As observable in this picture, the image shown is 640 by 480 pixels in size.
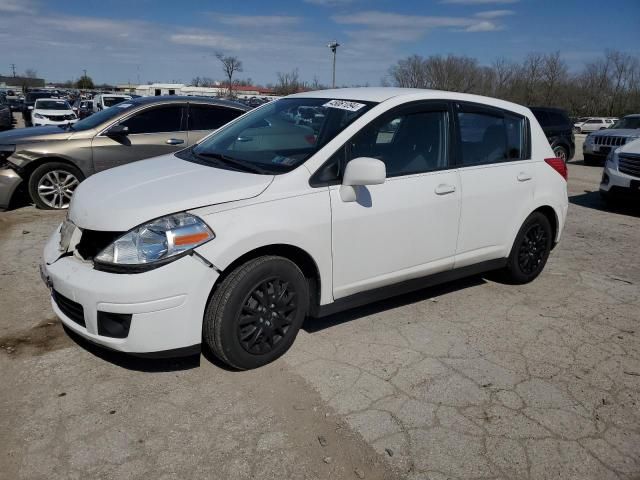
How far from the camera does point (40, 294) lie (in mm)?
4301

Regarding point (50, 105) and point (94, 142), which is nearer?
point (94, 142)

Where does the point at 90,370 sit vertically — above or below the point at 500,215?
below

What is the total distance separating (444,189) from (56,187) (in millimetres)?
5684

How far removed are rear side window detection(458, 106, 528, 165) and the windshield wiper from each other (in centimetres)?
171

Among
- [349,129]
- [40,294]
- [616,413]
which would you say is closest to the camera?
[616,413]

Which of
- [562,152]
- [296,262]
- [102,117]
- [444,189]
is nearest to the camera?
[296,262]

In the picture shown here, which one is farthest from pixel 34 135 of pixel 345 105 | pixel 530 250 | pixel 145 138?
pixel 530 250

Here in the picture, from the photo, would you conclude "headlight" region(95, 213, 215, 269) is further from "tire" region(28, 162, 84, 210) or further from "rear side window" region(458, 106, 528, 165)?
"tire" region(28, 162, 84, 210)

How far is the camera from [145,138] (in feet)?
23.9

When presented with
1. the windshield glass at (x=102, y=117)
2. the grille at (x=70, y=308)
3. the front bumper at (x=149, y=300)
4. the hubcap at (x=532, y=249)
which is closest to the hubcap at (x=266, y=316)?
the front bumper at (x=149, y=300)

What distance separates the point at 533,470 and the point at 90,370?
2.58m

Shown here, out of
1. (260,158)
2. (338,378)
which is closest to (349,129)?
(260,158)

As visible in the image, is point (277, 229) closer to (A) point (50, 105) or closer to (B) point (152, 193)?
(B) point (152, 193)

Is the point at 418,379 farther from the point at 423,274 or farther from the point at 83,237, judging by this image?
the point at 83,237
